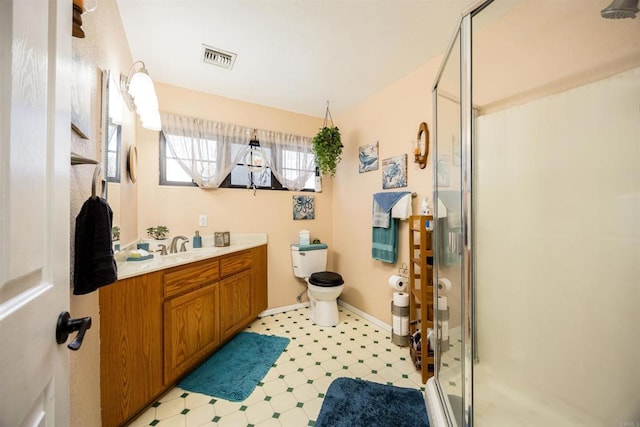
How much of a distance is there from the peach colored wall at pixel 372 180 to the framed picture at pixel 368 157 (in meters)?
0.05

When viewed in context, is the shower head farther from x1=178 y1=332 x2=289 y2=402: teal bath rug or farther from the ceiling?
x1=178 y1=332 x2=289 y2=402: teal bath rug

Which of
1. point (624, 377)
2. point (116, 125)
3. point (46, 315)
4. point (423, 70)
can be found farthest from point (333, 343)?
point (423, 70)

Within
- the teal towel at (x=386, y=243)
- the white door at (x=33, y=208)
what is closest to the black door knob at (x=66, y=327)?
the white door at (x=33, y=208)

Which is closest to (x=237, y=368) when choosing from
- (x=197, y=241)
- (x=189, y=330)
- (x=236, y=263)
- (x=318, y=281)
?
(x=189, y=330)

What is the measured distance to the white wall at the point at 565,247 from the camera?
106cm

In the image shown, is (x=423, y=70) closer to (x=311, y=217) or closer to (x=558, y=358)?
(x=311, y=217)

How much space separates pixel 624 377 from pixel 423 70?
2.24 m

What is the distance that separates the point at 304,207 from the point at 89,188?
2036 mm

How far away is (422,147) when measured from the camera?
1969 millimetres

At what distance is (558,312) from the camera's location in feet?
4.13

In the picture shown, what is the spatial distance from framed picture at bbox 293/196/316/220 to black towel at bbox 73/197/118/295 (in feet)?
6.78

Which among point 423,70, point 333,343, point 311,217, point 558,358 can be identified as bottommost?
point 333,343

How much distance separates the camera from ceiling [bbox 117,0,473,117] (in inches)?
56.1

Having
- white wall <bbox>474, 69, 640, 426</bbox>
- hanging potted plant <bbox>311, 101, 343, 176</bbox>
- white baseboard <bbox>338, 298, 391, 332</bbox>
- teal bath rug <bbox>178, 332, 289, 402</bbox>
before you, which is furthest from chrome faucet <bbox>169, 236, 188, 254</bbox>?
white wall <bbox>474, 69, 640, 426</bbox>
